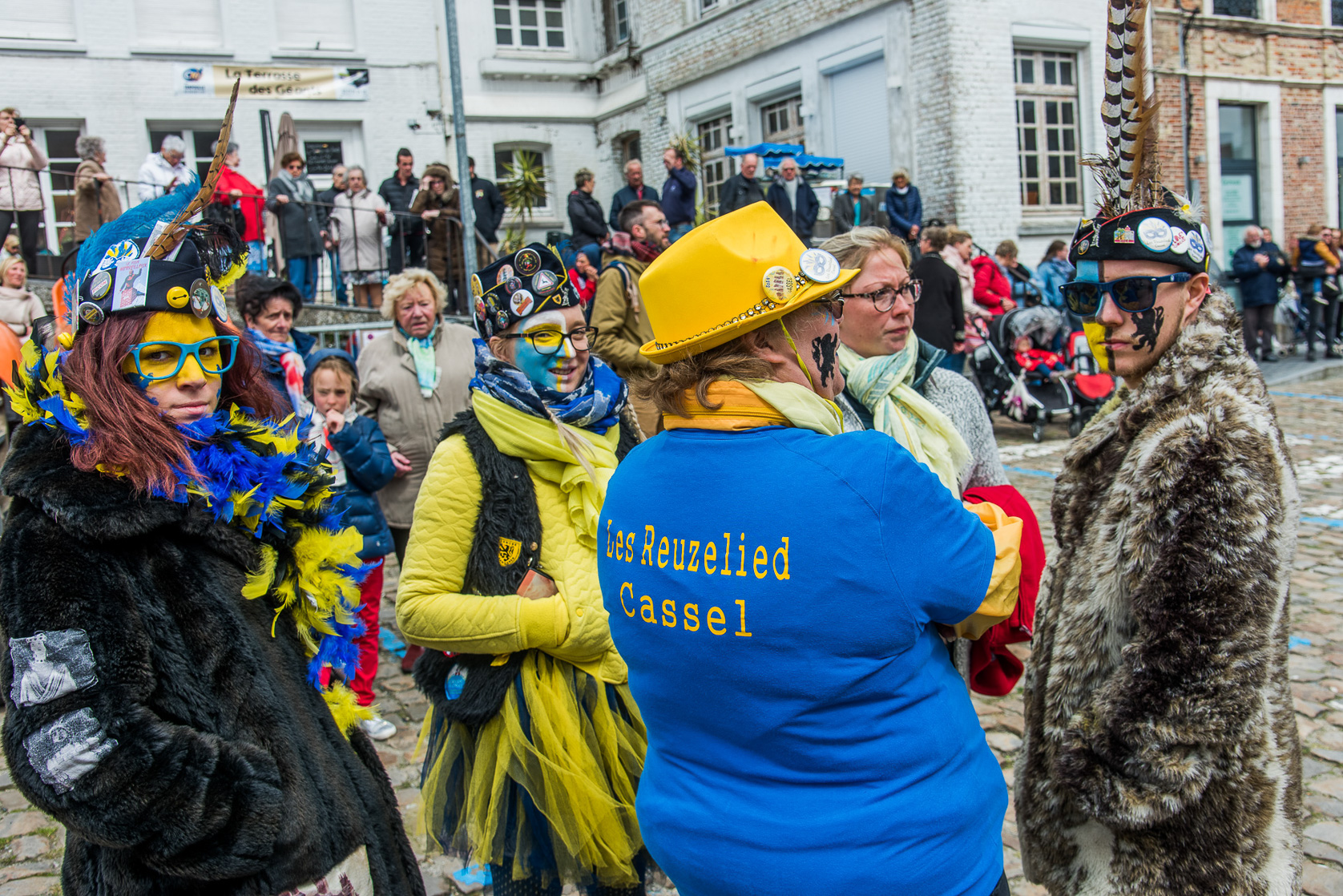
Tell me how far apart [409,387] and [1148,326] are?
3.83m

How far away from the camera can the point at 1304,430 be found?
1017 centimetres

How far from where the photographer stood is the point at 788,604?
5.07ft

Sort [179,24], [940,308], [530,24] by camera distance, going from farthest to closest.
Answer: [530,24], [179,24], [940,308]

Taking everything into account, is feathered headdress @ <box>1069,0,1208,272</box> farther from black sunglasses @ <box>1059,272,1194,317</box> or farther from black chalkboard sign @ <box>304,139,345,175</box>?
black chalkboard sign @ <box>304,139,345,175</box>

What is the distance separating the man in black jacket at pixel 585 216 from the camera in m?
13.2

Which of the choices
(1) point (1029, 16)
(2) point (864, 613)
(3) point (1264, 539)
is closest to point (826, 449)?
(2) point (864, 613)

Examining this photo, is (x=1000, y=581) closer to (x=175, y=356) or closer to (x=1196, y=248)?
(x=1196, y=248)

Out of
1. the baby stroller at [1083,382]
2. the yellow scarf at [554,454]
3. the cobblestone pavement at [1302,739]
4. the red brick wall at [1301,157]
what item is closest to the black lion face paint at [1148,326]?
the yellow scarf at [554,454]

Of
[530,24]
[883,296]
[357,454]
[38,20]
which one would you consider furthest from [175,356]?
[530,24]

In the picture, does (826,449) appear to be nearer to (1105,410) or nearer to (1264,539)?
(1264,539)

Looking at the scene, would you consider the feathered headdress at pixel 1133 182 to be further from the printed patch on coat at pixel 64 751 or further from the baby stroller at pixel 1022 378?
the baby stroller at pixel 1022 378

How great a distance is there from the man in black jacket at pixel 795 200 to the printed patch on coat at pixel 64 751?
12202mm

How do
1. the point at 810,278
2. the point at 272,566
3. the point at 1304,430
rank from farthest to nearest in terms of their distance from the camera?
1. the point at 1304,430
2. the point at 272,566
3. the point at 810,278

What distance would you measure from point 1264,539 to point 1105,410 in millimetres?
596
